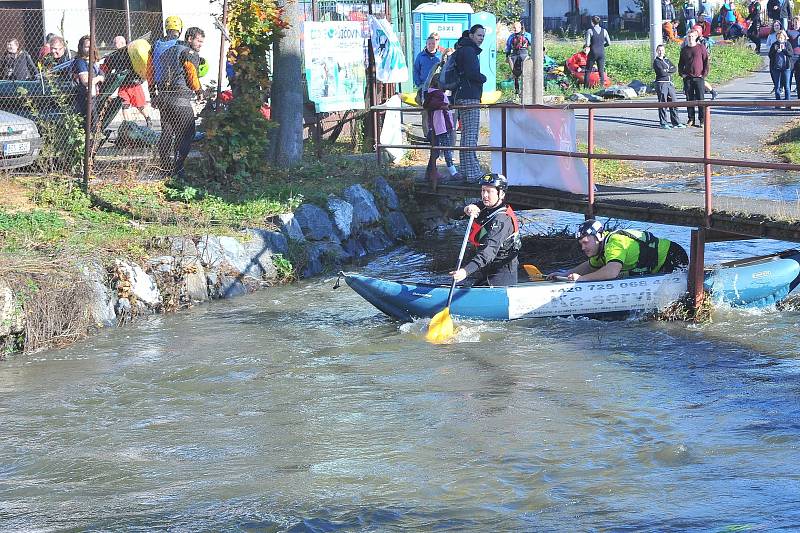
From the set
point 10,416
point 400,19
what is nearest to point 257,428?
point 10,416

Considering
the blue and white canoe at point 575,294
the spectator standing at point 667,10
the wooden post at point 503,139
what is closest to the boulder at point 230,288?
the blue and white canoe at point 575,294

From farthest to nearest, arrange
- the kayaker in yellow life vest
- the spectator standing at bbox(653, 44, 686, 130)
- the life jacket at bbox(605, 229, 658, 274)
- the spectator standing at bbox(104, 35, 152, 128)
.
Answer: the spectator standing at bbox(653, 44, 686, 130) → the spectator standing at bbox(104, 35, 152, 128) → the life jacket at bbox(605, 229, 658, 274) → the kayaker in yellow life vest

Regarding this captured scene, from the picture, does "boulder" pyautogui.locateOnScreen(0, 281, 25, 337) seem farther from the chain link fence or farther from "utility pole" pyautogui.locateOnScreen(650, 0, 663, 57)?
"utility pole" pyautogui.locateOnScreen(650, 0, 663, 57)

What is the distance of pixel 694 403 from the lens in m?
8.23

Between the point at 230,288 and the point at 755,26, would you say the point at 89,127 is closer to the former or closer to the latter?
the point at 230,288

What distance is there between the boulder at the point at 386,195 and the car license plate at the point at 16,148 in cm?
465

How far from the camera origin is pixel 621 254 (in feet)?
35.1

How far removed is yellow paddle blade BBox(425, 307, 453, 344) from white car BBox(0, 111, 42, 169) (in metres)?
6.19

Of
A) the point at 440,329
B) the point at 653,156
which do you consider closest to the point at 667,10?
the point at 653,156

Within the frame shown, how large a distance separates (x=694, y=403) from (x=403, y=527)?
304 centimetres

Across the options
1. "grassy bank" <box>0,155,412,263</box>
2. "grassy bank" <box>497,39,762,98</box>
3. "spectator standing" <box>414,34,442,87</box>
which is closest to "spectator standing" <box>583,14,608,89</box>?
"grassy bank" <box>497,39,762,98</box>

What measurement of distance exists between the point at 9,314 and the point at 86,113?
4.44 metres

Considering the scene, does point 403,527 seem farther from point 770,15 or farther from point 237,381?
point 770,15

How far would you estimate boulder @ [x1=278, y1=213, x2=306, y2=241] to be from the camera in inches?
523
